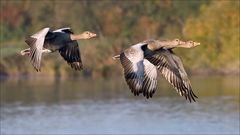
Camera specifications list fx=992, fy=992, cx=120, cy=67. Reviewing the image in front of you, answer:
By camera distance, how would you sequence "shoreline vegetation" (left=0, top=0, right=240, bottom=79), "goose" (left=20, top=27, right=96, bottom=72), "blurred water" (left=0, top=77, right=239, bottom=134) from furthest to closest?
"shoreline vegetation" (left=0, top=0, right=240, bottom=79)
"blurred water" (left=0, top=77, right=239, bottom=134)
"goose" (left=20, top=27, right=96, bottom=72)

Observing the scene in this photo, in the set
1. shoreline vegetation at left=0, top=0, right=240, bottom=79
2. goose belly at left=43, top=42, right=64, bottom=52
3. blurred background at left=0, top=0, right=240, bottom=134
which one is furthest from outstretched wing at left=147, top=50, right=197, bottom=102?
shoreline vegetation at left=0, top=0, right=240, bottom=79

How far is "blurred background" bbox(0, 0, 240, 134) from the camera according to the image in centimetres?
3825

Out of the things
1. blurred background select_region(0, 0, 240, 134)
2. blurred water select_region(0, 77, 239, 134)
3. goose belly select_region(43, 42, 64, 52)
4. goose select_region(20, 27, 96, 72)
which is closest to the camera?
goose select_region(20, 27, 96, 72)

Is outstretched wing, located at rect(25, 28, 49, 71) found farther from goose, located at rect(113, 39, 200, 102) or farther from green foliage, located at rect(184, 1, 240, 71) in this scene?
green foliage, located at rect(184, 1, 240, 71)

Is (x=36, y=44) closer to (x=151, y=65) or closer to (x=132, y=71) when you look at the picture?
(x=132, y=71)

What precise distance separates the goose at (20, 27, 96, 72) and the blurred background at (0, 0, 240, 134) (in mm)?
20121

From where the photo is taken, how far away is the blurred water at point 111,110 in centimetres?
3634

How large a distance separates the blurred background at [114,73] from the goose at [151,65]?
64.7 feet

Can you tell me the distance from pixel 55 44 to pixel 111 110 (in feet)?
93.6

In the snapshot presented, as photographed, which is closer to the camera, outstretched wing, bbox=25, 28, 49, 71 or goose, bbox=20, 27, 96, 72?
outstretched wing, bbox=25, 28, 49, 71

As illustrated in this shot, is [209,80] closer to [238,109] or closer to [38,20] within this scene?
[238,109]

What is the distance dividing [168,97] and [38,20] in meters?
35.0

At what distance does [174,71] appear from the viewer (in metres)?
14.7

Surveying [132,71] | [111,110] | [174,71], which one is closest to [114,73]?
[111,110]
